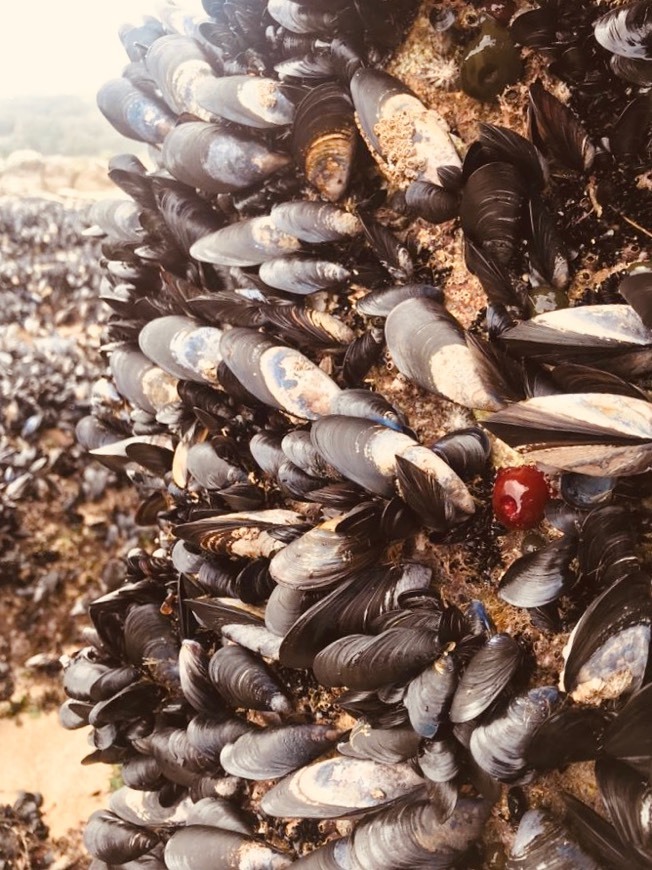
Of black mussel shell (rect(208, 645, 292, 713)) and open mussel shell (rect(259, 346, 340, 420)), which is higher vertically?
open mussel shell (rect(259, 346, 340, 420))

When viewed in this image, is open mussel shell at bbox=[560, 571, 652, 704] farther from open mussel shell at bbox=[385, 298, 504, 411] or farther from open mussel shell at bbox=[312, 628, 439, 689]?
open mussel shell at bbox=[385, 298, 504, 411]

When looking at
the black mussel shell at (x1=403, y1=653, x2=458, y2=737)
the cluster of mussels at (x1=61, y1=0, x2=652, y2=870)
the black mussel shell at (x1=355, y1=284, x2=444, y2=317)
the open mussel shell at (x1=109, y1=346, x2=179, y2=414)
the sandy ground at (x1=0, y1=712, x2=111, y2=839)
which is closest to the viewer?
the cluster of mussels at (x1=61, y1=0, x2=652, y2=870)

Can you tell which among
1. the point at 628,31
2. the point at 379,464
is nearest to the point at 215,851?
the point at 379,464

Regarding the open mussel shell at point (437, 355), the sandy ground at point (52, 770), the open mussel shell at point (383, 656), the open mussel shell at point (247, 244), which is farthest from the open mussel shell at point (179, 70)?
the sandy ground at point (52, 770)

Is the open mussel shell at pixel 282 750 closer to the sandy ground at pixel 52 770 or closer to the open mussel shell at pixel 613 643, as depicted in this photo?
the open mussel shell at pixel 613 643

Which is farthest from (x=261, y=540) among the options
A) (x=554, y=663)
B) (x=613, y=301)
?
(x=613, y=301)

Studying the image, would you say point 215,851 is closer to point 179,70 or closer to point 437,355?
point 437,355

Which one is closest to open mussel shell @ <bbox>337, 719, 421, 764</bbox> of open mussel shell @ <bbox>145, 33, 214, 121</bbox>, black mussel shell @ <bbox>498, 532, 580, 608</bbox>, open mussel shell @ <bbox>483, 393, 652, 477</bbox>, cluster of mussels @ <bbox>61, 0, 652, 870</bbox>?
cluster of mussels @ <bbox>61, 0, 652, 870</bbox>
